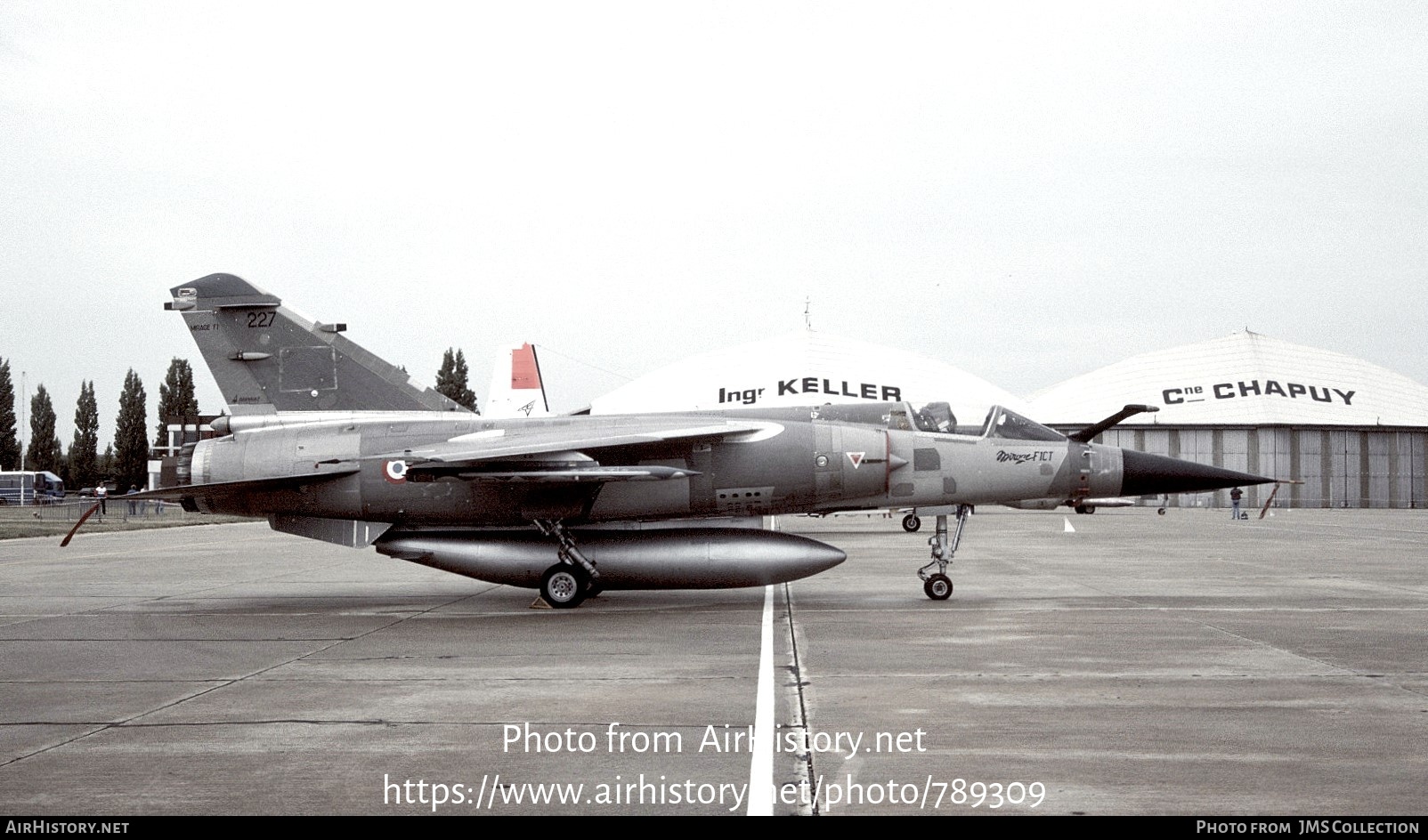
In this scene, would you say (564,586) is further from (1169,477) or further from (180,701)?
(1169,477)

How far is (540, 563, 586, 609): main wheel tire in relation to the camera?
1458cm

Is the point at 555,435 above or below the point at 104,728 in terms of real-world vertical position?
above

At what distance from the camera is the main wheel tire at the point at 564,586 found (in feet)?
47.8


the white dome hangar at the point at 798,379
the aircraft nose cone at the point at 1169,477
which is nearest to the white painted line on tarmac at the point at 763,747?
the aircraft nose cone at the point at 1169,477

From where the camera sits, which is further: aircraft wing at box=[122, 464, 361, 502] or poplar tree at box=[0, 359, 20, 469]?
poplar tree at box=[0, 359, 20, 469]

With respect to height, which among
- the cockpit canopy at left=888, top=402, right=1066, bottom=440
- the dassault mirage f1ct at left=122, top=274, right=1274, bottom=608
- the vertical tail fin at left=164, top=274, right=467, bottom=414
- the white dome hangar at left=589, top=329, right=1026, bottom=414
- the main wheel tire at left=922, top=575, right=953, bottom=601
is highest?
the white dome hangar at left=589, top=329, right=1026, bottom=414

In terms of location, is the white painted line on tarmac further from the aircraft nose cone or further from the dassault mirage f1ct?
the aircraft nose cone

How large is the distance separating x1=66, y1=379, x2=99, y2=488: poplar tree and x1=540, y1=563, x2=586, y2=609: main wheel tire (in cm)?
9085

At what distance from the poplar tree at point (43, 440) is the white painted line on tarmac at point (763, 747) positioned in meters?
103

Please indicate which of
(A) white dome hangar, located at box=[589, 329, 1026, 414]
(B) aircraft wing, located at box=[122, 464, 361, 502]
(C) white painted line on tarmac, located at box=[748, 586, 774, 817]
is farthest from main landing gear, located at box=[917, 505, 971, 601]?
(A) white dome hangar, located at box=[589, 329, 1026, 414]

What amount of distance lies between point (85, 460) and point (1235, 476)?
316 feet

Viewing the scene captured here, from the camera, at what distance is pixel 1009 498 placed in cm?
1531
